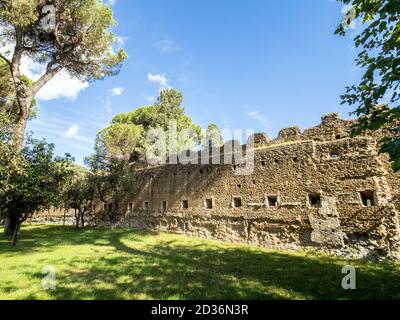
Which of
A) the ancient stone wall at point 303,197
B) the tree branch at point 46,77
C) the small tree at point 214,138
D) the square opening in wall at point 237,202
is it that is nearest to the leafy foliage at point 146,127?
the small tree at point 214,138

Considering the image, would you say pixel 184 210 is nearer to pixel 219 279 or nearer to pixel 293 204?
pixel 293 204

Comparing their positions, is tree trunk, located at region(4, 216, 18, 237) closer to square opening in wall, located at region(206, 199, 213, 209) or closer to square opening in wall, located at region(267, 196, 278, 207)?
square opening in wall, located at region(206, 199, 213, 209)

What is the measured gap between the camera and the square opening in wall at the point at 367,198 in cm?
1036

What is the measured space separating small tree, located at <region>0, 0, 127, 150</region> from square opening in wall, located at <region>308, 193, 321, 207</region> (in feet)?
45.5

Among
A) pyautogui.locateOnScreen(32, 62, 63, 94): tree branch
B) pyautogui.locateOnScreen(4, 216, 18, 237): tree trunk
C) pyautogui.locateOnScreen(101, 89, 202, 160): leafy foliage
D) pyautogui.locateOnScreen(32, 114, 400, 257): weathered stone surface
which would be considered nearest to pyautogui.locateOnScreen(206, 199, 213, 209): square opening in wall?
pyautogui.locateOnScreen(32, 114, 400, 257): weathered stone surface

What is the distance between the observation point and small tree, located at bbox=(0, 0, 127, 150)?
14461 mm

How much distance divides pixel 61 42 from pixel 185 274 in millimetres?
15021

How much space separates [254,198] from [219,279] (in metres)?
6.79

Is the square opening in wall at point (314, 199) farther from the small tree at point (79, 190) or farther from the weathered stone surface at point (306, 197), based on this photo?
the small tree at point (79, 190)

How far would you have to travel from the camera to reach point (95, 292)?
20.0 feet

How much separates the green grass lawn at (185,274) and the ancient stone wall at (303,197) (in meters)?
1.06

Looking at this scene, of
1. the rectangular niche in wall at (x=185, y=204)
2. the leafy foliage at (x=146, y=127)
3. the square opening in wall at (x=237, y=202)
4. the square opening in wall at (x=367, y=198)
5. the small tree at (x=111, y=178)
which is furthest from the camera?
the leafy foliage at (x=146, y=127)
